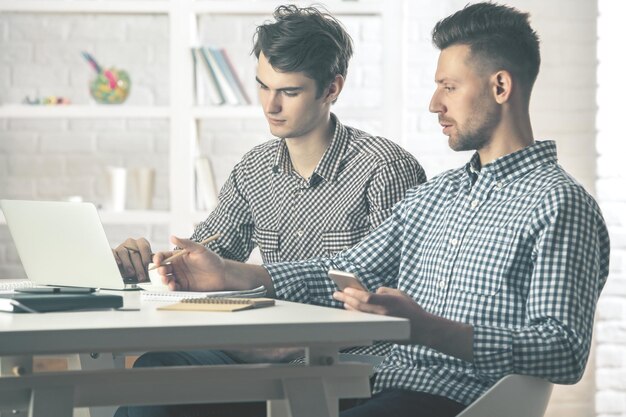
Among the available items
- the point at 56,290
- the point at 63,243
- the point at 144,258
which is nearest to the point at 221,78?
the point at 144,258

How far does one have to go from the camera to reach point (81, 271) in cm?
165

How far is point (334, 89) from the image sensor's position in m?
2.60

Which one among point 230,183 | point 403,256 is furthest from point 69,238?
point 230,183

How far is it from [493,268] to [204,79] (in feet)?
7.93

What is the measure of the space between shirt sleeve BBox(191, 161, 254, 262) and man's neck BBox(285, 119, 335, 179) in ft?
0.57

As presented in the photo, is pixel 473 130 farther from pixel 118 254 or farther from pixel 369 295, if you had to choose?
pixel 118 254

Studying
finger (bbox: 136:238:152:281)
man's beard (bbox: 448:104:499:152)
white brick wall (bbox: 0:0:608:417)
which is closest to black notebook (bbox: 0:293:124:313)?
finger (bbox: 136:238:152:281)

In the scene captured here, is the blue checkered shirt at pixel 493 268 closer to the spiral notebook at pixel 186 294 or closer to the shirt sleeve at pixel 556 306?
the shirt sleeve at pixel 556 306

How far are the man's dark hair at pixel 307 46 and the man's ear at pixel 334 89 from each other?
0.01 m

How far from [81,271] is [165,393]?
382 millimetres

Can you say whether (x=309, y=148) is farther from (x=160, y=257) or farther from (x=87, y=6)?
(x=87, y=6)

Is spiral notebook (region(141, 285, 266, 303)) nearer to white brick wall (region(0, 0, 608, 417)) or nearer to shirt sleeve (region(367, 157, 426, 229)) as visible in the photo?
shirt sleeve (region(367, 157, 426, 229))

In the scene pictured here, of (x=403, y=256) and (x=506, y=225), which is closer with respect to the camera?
(x=506, y=225)

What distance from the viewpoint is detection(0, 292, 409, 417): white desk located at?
46.1 inches
